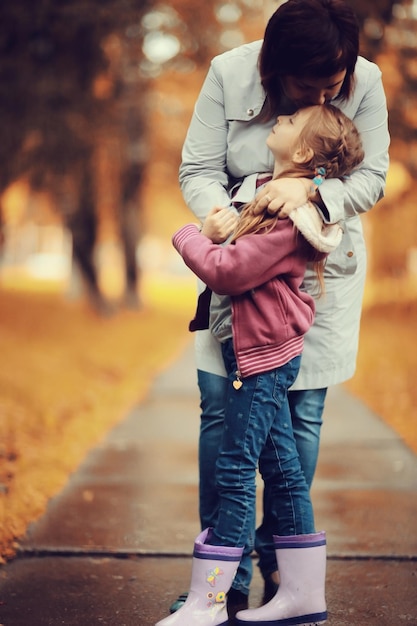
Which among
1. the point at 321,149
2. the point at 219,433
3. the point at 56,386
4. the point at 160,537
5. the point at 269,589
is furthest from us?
the point at 56,386

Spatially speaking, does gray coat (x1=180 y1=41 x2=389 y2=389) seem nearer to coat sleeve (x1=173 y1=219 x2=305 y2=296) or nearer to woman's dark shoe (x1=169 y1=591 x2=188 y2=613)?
coat sleeve (x1=173 y1=219 x2=305 y2=296)

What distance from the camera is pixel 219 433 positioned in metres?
2.92

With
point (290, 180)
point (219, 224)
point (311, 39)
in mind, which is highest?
point (311, 39)

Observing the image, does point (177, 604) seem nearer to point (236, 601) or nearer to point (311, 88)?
point (236, 601)

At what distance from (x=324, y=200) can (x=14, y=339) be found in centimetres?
855

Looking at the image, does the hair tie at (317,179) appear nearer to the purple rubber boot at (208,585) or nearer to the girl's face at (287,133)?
the girl's face at (287,133)

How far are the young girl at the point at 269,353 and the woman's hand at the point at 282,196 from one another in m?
0.03

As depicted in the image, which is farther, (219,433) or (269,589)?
(269,589)

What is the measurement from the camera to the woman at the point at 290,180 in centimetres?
254

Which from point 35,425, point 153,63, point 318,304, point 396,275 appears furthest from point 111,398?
point 396,275

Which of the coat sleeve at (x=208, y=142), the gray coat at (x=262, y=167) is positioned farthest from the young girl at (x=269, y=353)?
the coat sleeve at (x=208, y=142)

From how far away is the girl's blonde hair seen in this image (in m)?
2.56

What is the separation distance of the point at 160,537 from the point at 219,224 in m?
1.70

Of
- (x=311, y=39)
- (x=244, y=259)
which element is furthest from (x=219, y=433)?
(x=311, y=39)
